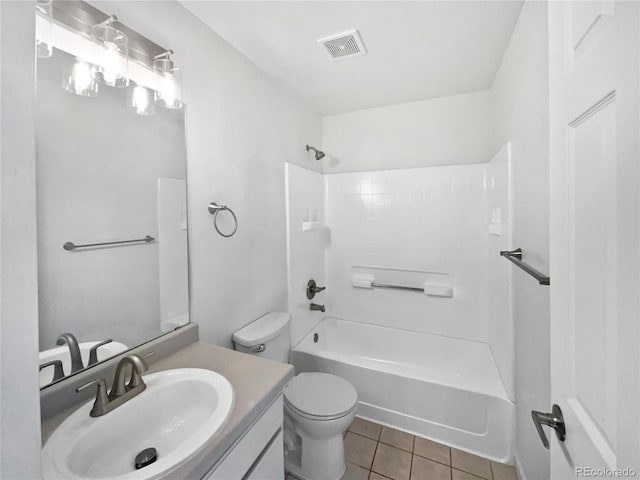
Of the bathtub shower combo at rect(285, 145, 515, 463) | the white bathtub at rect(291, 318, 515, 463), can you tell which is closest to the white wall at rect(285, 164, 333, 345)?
the bathtub shower combo at rect(285, 145, 515, 463)

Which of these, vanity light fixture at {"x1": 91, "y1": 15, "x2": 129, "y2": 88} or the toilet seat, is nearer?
vanity light fixture at {"x1": 91, "y1": 15, "x2": 129, "y2": 88}

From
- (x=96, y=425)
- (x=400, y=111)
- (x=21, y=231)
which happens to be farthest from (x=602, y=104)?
(x=400, y=111)

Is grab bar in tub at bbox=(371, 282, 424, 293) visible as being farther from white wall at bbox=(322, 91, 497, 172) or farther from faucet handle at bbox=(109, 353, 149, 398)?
faucet handle at bbox=(109, 353, 149, 398)

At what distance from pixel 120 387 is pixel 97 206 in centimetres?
65

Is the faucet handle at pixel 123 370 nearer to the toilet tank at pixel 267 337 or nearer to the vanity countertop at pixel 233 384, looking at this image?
the vanity countertop at pixel 233 384

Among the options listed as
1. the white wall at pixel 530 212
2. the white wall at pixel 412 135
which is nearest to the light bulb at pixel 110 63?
the white wall at pixel 530 212

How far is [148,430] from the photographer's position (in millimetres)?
890

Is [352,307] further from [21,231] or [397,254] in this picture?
[21,231]

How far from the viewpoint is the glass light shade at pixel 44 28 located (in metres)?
0.84

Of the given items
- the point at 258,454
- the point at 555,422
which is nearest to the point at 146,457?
the point at 258,454

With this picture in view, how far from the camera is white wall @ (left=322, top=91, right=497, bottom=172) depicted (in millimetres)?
2354

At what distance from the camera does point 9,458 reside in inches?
12.0

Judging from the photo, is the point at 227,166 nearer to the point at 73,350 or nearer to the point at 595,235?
the point at 73,350

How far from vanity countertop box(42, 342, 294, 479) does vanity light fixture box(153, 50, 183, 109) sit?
115 cm
